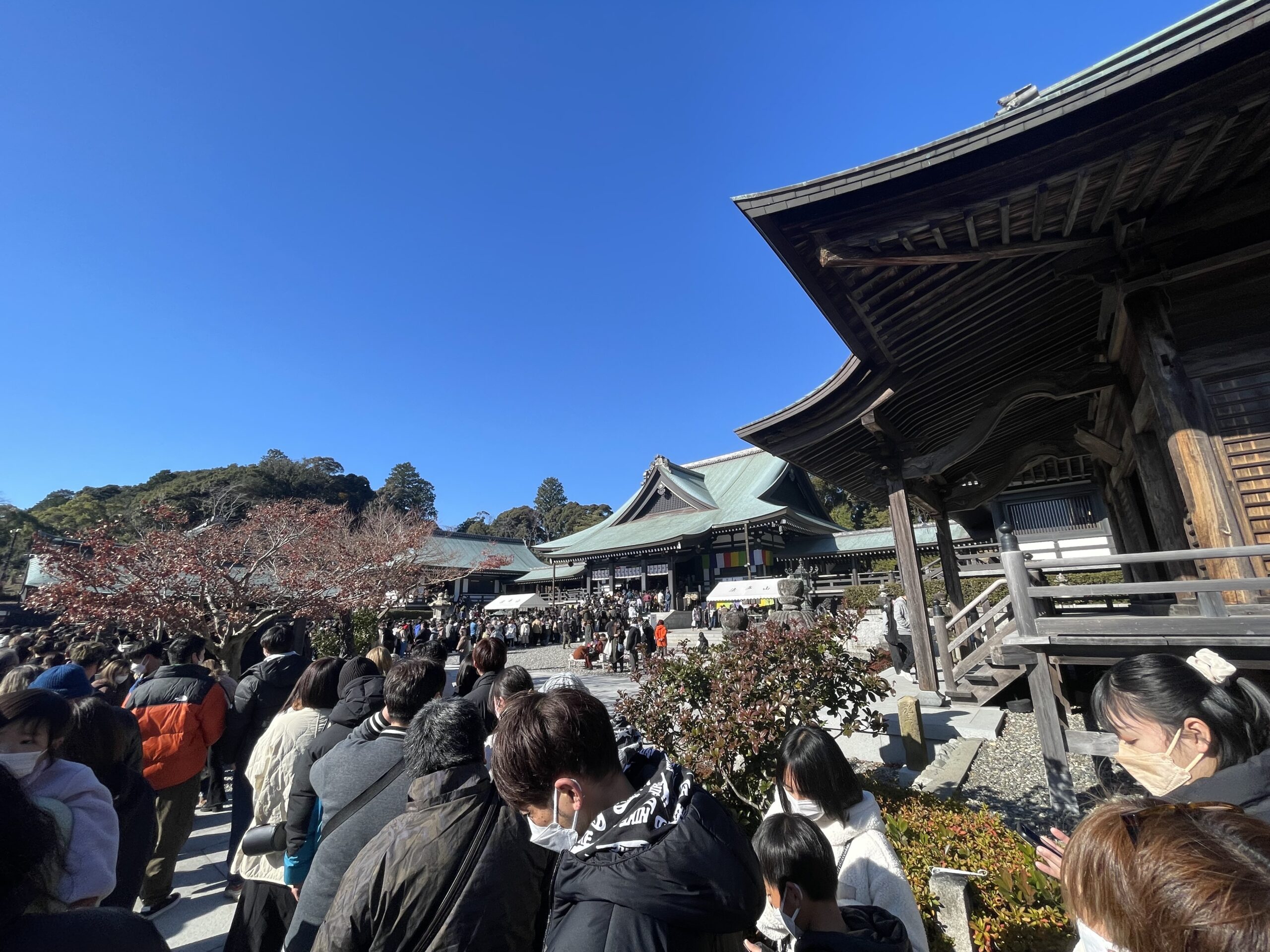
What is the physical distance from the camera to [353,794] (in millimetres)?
1998

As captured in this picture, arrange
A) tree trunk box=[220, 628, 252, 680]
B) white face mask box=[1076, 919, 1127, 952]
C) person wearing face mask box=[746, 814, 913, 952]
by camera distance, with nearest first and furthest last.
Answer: white face mask box=[1076, 919, 1127, 952] → person wearing face mask box=[746, 814, 913, 952] → tree trunk box=[220, 628, 252, 680]

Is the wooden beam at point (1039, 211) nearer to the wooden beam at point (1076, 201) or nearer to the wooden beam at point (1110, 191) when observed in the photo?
the wooden beam at point (1076, 201)

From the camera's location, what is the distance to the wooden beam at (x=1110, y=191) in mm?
3227

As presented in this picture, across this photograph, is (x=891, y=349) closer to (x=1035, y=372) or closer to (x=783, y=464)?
(x=1035, y=372)

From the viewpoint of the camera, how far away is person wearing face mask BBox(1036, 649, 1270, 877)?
5.29 feet

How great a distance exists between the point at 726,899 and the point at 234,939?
9.13ft

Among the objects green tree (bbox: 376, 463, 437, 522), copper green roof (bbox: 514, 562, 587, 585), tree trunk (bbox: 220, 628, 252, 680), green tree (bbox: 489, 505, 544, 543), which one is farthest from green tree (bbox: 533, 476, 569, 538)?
tree trunk (bbox: 220, 628, 252, 680)

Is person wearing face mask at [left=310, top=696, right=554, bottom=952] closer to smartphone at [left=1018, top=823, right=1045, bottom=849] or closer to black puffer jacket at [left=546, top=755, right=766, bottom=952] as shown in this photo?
black puffer jacket at [left=546, top=755, right=766, bottom=952]

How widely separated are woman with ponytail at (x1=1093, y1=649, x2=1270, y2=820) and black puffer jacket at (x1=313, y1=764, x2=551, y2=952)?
2.03 m

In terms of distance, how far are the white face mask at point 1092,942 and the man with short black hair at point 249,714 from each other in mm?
4146

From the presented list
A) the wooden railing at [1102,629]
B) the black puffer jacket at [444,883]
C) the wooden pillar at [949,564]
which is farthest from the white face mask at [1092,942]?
the wooden pillar at [949,564]

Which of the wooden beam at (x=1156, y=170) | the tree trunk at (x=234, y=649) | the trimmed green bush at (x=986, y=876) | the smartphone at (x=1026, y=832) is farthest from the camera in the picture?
the tree trunk at (x=234, y=649)

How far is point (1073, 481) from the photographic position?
15539mm

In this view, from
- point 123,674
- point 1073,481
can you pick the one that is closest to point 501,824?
point 123,674
